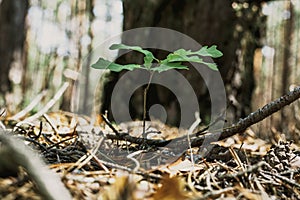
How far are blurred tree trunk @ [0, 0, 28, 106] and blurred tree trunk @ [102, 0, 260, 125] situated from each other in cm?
251

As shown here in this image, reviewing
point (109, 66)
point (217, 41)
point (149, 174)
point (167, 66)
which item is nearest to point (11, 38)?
point (217, 41)

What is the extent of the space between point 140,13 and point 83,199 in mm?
2364

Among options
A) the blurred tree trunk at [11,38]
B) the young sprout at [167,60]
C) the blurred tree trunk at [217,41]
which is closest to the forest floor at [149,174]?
the young sprout at [167,60]

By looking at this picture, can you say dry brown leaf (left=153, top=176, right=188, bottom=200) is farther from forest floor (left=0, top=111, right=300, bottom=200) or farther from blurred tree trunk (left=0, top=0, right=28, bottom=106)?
Answer: blurred tree trunk (left=0, top=0, right=28, bottom=106)

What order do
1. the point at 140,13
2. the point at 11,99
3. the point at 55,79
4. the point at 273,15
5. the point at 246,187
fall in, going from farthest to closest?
the point at 55,79 < the point at 273,15 < the point at 11,99 < the point at 140,13 < the point at 246,187

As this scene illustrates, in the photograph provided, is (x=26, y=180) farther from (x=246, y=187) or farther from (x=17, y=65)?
Answer: (x=17, y=65)

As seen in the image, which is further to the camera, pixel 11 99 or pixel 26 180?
pixel 11 99

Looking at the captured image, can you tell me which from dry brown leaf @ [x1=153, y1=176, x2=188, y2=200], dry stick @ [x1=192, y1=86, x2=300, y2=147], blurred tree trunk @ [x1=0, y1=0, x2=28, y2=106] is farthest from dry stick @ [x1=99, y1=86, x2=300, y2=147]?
blurred tree trunk @ [x1=0, y1=0, x2=28, y2=106]

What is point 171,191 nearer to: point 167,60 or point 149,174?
point 149,174

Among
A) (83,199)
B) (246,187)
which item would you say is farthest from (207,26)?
(83,199)

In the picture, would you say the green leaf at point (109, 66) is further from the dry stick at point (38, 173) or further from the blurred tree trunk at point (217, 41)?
the blurred tree trunk at point (217, 41)

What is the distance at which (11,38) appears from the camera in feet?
16.5

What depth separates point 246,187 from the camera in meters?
0.74

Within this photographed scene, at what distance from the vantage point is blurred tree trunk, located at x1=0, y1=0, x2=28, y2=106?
4.70m
